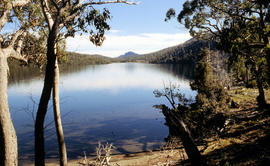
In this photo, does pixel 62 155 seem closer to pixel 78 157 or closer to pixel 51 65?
pixel 51 65

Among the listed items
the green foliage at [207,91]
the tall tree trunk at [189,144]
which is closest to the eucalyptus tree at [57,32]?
the tall tree trunk at [189,144]

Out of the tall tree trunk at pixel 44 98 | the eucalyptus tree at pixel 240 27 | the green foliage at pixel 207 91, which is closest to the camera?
the tall tree trunk at pixel 44 98

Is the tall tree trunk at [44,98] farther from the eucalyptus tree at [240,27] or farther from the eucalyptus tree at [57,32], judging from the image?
the eucalyptus tree at [240,27]

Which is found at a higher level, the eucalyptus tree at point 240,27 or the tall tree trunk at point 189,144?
the eucalyptus tree at point 240,27

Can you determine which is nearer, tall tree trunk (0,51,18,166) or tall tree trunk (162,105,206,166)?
tall tree trunk (0,51,18,166)

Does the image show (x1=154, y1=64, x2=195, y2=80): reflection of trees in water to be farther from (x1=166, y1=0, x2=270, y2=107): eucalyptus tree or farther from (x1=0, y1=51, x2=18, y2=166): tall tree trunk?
(x1=0, y1=51, x2=18, y2=166): tall tree trunk

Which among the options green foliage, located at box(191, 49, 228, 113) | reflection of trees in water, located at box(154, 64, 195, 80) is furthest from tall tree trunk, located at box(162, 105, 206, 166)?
reflection of trees in water, located at box(154, 64, 195, 80)

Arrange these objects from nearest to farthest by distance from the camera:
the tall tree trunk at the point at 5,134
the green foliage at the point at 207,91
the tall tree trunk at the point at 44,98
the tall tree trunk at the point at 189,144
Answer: the tall tree trunk at the point at 5,134
the tall tree trunk at the point at 44,98
the tall tree trunk at the point at 189,144
the green foliage at the point at 207,91

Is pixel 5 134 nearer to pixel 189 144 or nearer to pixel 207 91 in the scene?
pixel 189 144

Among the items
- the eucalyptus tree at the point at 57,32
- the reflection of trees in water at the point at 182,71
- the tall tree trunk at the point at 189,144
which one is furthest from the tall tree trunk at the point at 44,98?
the reflection of trees in water at the point at 182,71

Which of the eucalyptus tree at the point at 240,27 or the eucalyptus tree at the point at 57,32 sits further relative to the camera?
the eucalyptus tree at the point at 240,27

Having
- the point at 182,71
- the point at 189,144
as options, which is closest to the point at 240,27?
the point at 189,144

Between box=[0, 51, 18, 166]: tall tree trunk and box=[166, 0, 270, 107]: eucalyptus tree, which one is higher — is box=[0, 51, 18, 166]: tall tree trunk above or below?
below

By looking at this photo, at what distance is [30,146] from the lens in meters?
20.5
